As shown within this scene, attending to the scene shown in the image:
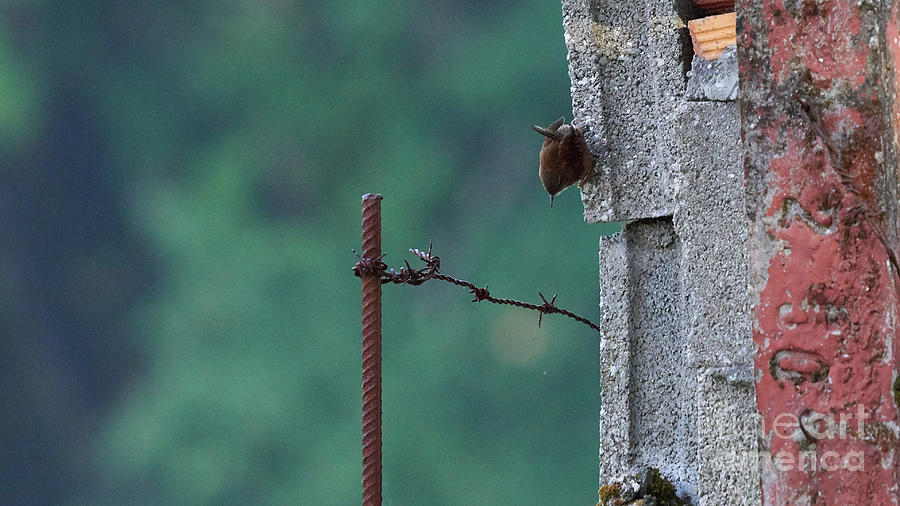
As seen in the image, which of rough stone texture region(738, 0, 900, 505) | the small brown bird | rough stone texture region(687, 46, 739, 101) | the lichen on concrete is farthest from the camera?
the small brown bird

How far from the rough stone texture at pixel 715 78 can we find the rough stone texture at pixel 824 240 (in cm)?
35

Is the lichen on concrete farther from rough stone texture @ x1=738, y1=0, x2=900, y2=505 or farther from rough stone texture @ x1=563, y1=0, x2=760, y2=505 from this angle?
rough stone texture @ x1=738, y1=0, x2=900, y2=505

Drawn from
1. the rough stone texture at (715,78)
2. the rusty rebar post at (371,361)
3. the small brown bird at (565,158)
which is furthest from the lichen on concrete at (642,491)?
the rough stone texture at (715,78)

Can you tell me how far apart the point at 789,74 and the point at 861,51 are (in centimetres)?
8

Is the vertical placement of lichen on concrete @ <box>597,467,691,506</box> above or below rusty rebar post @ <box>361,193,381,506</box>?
below

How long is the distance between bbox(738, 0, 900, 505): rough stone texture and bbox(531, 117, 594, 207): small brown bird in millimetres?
616

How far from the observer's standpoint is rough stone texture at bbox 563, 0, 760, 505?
1.65m

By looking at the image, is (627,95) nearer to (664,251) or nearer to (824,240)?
(664,251)

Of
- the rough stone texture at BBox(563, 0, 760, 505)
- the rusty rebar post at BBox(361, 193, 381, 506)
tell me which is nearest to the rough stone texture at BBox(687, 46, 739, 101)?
the rough stone texture at BBox(563, 0, 760, 505)

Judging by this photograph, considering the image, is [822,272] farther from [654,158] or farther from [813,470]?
[654,158]

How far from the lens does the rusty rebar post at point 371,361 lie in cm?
179

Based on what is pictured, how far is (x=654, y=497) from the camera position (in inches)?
70.5

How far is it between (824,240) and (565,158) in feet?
2.30

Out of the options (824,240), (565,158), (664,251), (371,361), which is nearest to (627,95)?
(565,158)
